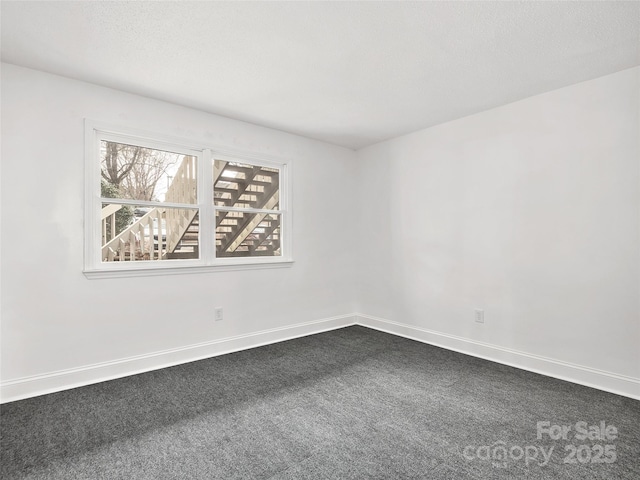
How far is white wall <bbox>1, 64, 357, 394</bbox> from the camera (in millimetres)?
2486

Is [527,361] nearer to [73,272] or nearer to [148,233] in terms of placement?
[148,233]

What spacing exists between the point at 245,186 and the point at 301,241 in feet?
3.05

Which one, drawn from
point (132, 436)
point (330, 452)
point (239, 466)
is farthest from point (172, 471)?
point (330, 452)

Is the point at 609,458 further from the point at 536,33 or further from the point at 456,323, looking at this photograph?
the point at 536,33

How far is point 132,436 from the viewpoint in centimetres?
199

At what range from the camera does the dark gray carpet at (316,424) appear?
1.72 m

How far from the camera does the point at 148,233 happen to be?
10.4 ft

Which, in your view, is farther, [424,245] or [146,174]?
[424,245]

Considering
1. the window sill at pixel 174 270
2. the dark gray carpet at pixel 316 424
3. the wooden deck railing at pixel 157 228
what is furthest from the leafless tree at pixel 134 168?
the dark gray carpet at pixel 316 424

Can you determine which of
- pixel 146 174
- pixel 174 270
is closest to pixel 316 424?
pixel 174 270

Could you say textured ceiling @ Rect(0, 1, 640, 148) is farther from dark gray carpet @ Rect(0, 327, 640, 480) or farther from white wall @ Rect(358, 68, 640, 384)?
dark gray carpet @ Rect(0, 327, 640, 480)

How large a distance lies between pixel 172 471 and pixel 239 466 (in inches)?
12.7

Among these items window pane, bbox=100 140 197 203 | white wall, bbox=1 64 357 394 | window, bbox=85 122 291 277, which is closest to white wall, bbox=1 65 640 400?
white wall, bbox=1 64 357 394

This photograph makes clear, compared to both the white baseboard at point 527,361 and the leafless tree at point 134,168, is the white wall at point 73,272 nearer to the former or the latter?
the leafless tree at point 134,168
